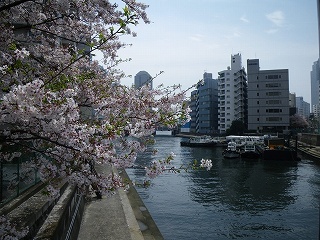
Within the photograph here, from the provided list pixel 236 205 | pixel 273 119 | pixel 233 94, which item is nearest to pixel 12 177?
pixel 236 205

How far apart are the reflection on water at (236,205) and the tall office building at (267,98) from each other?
54759 mm

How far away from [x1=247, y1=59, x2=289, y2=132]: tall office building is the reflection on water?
54.8 meters

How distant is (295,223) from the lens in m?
16.5

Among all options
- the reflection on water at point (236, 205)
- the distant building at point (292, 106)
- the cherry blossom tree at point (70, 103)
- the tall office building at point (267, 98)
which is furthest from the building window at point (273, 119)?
the cherry blossom tree at point (70, 103)

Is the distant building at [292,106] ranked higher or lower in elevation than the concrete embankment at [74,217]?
higher

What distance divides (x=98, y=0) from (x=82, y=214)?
818 cm

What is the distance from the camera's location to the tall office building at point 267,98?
8331cm

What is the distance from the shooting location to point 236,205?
20000mm

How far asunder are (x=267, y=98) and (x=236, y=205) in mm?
70352

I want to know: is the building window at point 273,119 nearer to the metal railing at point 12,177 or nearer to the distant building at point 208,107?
the distant building at point 208,107

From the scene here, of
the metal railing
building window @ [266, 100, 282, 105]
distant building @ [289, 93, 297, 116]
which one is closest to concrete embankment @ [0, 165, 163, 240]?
the metal railing

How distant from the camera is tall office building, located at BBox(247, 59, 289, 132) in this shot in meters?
83.3

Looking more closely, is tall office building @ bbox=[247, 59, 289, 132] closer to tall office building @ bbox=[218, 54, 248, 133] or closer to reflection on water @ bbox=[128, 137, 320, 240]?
tall office building @ bbox=[218, 54, 248, 133]

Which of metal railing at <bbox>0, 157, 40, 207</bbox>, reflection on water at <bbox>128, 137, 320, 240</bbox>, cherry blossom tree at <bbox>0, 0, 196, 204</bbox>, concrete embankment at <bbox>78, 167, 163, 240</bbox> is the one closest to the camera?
cherry blossom tree at <bbox>0, 0, 196, 204</bbox>
